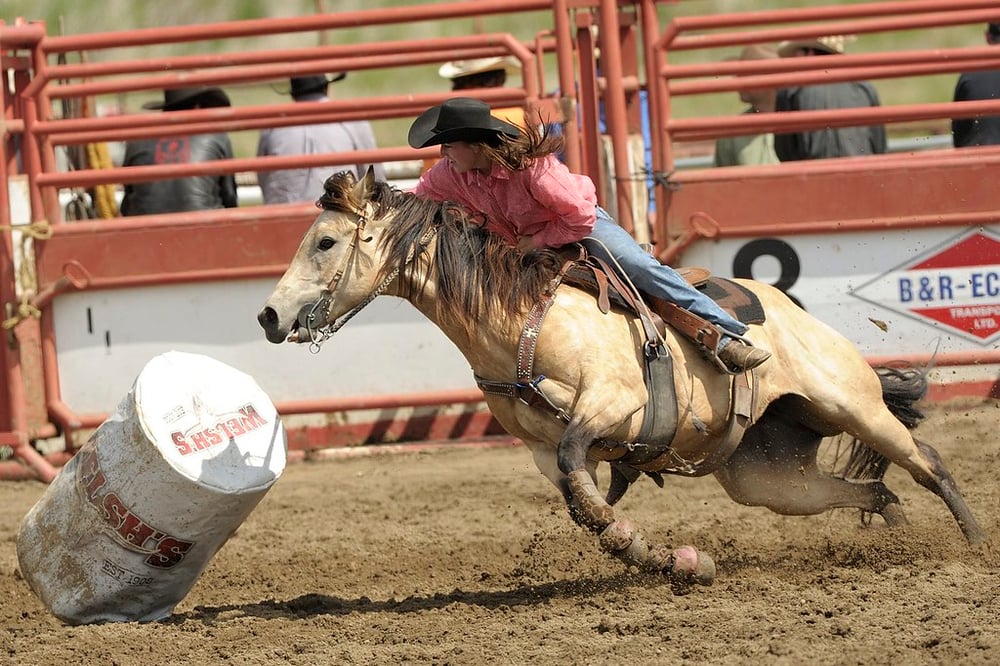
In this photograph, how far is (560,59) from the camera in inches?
282

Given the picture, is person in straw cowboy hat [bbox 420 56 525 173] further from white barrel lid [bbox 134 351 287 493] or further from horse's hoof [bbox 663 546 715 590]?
horse's hoof [bbox 663 546 715 590]

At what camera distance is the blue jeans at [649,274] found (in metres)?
4.64

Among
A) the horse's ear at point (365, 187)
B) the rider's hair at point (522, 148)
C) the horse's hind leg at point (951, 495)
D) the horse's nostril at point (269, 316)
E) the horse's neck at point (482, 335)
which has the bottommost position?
the horse's hind leg at point (951, 495)

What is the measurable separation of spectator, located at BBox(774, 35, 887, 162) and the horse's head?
4193 mm

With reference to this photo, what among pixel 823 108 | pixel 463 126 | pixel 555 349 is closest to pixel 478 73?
pixel 823 108

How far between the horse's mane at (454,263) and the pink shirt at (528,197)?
0.46ft

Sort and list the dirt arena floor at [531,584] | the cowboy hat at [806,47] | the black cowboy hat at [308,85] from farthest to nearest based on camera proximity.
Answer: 1. the cowboy hat at [806,47]
2. the black cowboy hat at [308,85]
3. the dirt arena floor at [531,584]

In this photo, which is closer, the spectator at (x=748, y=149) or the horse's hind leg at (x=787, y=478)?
the horse's hind leg at (x=787, y=478)

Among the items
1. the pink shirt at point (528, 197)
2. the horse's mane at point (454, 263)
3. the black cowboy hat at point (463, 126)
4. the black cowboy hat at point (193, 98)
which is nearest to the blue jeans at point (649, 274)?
the pink shirt at point (528, 197)

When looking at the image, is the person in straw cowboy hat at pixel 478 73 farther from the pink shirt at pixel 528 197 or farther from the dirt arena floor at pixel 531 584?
the pink shirt at pixel 528 197

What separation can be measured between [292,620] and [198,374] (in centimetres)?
86

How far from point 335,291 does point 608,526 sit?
113cm

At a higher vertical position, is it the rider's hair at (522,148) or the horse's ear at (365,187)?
the rider's hair at (522,148)

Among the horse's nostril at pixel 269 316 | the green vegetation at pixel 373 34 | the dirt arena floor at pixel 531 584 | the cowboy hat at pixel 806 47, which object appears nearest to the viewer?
the dirt arena floor at pixel 531 584
